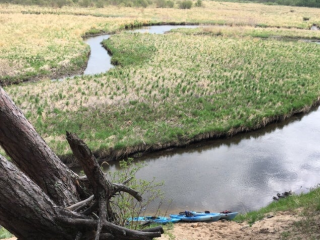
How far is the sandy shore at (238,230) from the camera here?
7.43m

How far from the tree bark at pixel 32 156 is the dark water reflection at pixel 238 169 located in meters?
6.95

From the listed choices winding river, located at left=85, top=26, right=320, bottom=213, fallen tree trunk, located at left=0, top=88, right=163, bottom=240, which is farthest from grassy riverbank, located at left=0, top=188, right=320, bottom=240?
fallen tree trunk, located at left=0, top=88, right=163, bottom=240

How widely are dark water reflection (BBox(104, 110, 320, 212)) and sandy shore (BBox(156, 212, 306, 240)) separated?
170 centimetres

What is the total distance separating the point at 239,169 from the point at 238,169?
0.04 m

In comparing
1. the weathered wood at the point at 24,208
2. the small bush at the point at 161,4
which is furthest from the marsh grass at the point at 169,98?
the small bush at the point at 161,4

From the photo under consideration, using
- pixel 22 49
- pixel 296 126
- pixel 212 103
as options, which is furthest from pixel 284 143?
pixel 22 49

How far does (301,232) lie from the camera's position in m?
7.04

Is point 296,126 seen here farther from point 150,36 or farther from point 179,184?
point 150,36

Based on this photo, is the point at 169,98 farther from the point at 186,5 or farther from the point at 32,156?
the point at 186,5

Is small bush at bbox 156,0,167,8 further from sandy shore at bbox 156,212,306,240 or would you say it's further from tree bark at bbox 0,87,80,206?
tree bark at bbox 0,87,80,206

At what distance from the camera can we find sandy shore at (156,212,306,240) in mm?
7434

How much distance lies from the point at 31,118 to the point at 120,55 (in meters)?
13.8

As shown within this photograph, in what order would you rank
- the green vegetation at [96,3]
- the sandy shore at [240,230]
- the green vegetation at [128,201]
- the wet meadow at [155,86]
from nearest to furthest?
1. the green vegetation at [128,201]
2. the sandy shore at [240,230]
3. the wet meadow at [155,86]
4. the green vegetation at [96,3]

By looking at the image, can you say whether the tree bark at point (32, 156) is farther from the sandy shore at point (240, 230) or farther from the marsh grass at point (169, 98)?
the marsh grass at point (169, 98)
